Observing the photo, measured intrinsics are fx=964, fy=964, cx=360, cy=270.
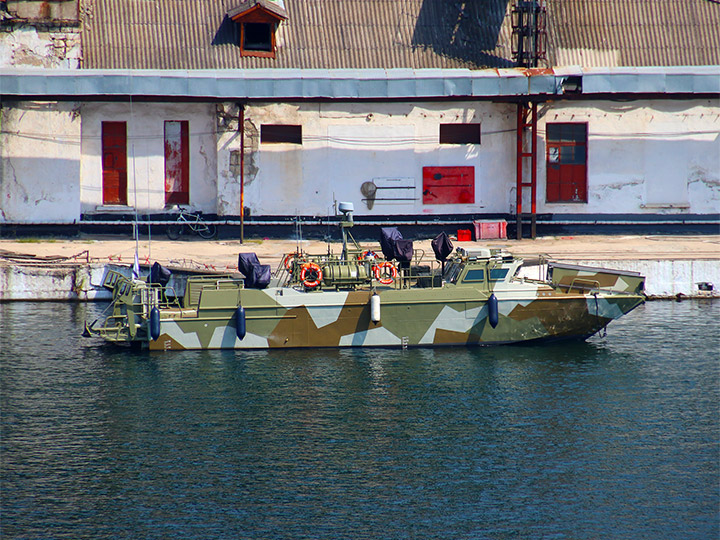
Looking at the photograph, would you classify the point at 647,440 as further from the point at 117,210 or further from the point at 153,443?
the point at 117,210

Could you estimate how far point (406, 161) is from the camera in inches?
1679

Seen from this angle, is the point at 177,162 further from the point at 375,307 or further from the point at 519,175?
the point at 375,307

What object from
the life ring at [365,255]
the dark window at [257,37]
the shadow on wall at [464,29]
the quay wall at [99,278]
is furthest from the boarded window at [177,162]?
the life ring at [365,255]

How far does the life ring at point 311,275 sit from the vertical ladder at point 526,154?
15.8 metres

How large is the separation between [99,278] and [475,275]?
593 inches

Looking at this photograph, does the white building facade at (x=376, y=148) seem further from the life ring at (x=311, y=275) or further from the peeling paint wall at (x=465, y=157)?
the life ring at (x=311, y=275)

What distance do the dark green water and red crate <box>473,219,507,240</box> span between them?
1289 cm

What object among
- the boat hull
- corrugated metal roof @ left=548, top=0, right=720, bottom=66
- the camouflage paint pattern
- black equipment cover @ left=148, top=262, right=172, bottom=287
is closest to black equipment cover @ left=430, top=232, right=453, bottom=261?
the camouflage paint pattern

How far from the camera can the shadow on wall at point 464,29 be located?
44.0 meters

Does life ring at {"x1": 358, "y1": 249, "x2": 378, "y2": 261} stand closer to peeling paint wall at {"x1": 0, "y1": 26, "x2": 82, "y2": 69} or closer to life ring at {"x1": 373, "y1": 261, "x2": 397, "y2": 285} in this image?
life ring at {"x1": 373, "y1": 261, "x2": 397, "y2": 285}

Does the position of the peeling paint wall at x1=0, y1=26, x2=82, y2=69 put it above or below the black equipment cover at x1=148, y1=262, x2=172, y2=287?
above

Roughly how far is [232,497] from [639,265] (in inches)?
886

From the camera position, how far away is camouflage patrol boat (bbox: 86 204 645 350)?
2845 cm

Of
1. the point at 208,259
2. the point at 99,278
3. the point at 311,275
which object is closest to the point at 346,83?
the point at 208,259
